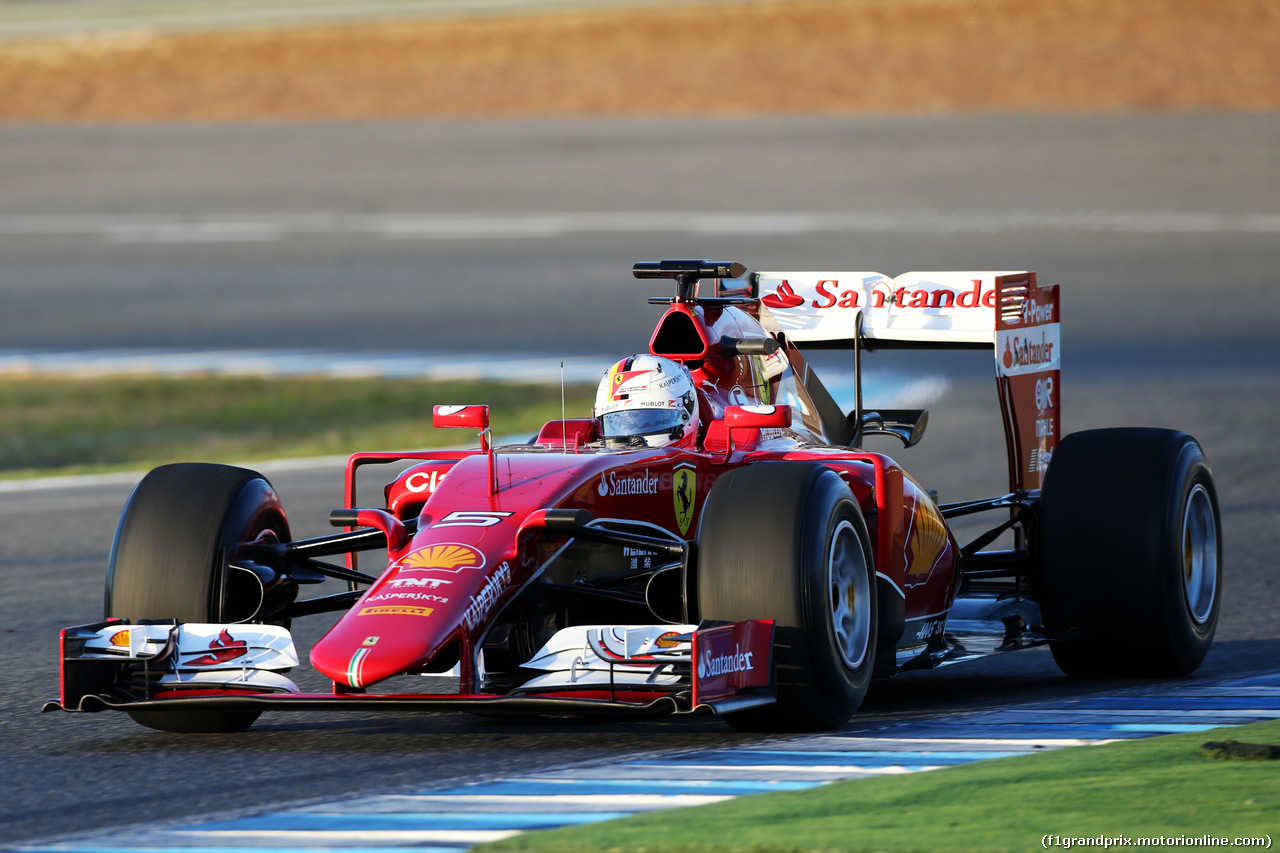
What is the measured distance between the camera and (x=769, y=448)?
312 inches

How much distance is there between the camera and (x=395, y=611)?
6500 mm

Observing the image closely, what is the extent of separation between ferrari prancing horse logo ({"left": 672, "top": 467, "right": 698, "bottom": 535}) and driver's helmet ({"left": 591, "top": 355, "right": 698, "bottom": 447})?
0.91ft

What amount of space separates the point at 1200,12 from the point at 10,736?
3440cm

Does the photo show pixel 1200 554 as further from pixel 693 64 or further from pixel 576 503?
pixel 693 64

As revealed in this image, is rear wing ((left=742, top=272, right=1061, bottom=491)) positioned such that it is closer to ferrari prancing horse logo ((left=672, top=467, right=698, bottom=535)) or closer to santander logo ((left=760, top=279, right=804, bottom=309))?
santander logo ((left=760, top=279, right=804, bottom=309))

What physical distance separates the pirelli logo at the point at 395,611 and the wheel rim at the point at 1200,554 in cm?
340

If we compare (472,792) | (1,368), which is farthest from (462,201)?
(472,792)

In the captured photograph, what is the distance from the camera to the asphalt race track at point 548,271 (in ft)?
22.7

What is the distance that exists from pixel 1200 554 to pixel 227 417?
10600 millimetres

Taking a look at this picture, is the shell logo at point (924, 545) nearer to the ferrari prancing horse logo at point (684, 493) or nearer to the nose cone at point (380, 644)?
the ferrari prancing horse logo at point (684, 493)

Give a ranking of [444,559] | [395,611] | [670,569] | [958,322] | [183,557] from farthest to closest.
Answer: [958,322]
[183,557]
[670,569]
[444,559]
[395,611]

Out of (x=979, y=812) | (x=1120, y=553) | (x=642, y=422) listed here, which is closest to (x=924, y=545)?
(x=1120, y=553)

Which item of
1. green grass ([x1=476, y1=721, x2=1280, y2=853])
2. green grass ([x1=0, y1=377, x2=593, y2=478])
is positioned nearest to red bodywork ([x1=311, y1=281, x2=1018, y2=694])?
green grass ([x1=476, y1=721, x2=1280, y2=853])

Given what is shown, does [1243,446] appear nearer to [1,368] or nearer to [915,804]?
[915,804]
